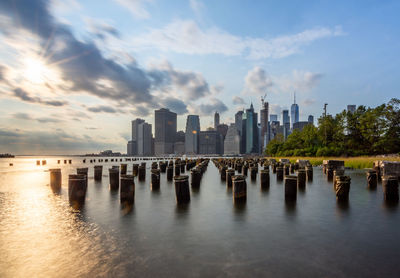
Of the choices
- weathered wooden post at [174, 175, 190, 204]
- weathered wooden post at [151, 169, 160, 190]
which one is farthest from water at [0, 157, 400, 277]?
weathered wooden post at [151, 169, 160, 190]

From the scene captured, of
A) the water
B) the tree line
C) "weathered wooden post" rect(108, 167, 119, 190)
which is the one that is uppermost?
the tree line

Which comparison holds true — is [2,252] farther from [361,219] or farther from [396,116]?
[396,116]

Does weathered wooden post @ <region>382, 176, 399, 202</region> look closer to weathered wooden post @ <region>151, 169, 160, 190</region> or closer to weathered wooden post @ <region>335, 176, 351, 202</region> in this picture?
weathered wooden post @ <region>335, 176, 351, 202</region>

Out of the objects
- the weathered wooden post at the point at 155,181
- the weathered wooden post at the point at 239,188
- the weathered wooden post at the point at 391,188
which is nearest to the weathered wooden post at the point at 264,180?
the weathered wooden post at the point at 239,188

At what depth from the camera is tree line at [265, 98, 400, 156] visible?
200 ft

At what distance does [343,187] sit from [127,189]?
1295 centimetres

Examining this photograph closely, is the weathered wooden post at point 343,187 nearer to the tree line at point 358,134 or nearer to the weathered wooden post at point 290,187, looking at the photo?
the weathered wooden post at point 290,187

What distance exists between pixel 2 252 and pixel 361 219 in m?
13.6

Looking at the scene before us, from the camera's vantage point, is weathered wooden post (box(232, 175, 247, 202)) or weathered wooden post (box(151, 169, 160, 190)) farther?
weathered wooden post (box(151, 169, 160, 190))

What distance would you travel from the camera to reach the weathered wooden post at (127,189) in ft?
48.3

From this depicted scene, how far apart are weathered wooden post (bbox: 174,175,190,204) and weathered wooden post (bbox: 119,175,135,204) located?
2.73 m

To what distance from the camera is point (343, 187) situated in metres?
14.9

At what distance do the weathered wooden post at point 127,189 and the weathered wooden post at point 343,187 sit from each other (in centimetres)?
1222

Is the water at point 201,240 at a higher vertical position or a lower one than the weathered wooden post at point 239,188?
lower
